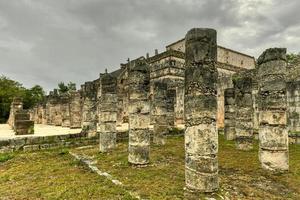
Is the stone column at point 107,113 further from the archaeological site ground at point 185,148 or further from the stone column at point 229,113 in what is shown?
the stone column at point 229,113

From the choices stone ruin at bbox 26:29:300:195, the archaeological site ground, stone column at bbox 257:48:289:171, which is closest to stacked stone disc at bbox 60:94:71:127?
the archaeological site ground

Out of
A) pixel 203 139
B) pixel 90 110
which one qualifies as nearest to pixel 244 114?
pixel 203 139

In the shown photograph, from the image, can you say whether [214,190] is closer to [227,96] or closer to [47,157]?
[47,157]

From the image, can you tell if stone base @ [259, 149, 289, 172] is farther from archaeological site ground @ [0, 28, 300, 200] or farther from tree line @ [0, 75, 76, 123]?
tree line @ [0, 75, 76, 123]

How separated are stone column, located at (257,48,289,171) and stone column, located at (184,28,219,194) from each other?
2821 millimetres

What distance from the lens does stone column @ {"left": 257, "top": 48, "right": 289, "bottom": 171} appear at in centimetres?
757

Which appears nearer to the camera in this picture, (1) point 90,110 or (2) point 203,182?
(2) point 203,182

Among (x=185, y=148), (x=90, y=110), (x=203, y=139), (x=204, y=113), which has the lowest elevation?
(x=185, y=148)

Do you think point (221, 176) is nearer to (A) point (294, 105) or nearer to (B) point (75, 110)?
(A) point (294, 105)

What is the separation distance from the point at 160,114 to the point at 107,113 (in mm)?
3044

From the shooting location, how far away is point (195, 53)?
5.86m

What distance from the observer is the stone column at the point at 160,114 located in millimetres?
12352

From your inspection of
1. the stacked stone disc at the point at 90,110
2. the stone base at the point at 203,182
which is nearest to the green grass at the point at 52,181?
the stone base at the point at 203,182

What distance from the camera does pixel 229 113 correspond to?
Answer: 42.8 feet
